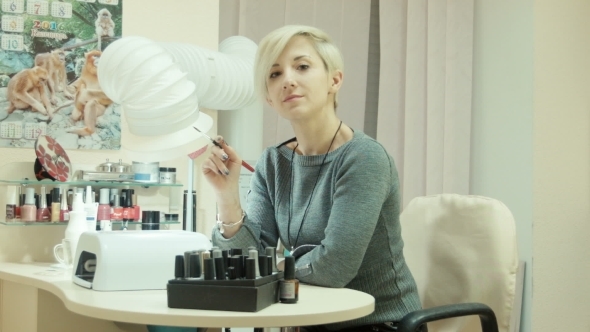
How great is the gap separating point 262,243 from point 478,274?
580 mm

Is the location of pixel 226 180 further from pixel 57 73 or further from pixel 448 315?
pixel 57 73

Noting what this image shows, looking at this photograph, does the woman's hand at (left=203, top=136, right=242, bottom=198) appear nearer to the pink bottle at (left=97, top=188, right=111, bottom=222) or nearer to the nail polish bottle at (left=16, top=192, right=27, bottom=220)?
the pink bottle at (left=97, top=188, right=111, bottom=222)

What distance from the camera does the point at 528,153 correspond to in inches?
116

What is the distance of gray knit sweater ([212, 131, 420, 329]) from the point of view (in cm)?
148

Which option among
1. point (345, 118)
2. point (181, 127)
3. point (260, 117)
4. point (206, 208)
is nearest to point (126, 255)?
point (181, 127)

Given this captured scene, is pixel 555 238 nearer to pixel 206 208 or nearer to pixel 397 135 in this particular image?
pixel 397 135

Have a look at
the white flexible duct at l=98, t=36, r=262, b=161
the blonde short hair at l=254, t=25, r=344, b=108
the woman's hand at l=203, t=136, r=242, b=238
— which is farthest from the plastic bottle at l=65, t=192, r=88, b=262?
the blonde short hair at l=254, t=25, r=344, b=108

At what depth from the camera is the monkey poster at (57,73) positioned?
2.26 m

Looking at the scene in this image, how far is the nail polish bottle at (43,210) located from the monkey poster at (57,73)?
7.7 inches

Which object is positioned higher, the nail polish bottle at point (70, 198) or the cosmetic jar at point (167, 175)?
the cosmetic jar at point (167, 175)

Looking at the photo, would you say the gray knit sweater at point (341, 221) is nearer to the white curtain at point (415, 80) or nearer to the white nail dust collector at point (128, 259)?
the white nail dust collector at point (128, 259)

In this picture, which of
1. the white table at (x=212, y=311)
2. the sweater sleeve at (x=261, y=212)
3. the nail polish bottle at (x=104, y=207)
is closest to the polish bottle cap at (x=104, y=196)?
the nail polish bottle at (x=104, y=207)

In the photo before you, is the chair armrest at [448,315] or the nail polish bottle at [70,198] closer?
the chair armrest at [448,315]

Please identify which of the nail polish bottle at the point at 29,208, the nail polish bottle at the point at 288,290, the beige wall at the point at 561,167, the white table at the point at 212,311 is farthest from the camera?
the beige wall at the point at 561,167
